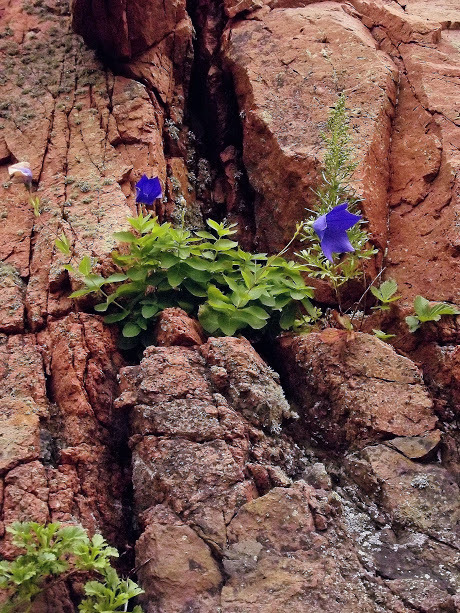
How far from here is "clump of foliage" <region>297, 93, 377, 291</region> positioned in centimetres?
364

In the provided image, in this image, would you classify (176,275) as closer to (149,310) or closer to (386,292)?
(149,310)

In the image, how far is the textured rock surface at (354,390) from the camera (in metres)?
3.18

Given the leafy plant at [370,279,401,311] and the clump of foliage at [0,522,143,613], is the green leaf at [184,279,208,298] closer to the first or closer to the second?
the leafy plant at [370,279,401,311]

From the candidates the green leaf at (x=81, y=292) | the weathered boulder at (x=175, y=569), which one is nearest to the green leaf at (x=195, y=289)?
the green leaf at (x=81, y=292)

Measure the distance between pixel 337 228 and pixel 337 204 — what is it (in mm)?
666

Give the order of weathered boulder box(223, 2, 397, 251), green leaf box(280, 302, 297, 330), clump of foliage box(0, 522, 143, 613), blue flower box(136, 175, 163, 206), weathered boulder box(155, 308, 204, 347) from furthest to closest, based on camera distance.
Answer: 1. weathered boulder box(223, 2, 397, 251)
2. blue flower box(136, 175, 163, 206)
3. green leaf box(280, 302, 297, 330)
4. weathered boulder box(155, 308, 204, 347)
5. clump of foliage box(0, 522, 143, 613)

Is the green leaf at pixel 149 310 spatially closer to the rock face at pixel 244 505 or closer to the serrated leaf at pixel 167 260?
Result: the serrated leaf at pixel 167 260

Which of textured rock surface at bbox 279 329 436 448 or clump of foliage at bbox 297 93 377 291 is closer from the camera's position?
textured rock surface at bbox 279 329 436 448

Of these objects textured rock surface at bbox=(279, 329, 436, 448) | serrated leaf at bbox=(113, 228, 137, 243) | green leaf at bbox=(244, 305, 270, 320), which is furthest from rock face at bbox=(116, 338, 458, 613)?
serrated leaf at bbox=(113, 228, 137, 243)

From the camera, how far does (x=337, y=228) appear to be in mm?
3287

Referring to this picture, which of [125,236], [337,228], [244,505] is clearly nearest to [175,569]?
[244,505]

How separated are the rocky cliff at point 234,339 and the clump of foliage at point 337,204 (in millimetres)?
192

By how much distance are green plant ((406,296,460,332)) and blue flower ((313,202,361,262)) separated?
0.66 metres

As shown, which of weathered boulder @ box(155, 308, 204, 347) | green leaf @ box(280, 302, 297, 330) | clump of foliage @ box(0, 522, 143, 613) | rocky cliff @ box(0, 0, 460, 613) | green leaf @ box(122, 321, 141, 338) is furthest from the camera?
green leaf @ box(280, 302, 297, 330)
